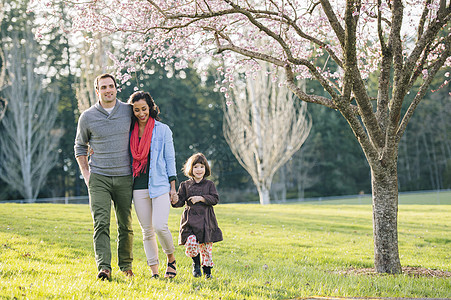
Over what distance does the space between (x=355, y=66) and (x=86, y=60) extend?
1395 centimetres

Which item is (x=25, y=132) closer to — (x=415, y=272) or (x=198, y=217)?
(x=198, y=217)

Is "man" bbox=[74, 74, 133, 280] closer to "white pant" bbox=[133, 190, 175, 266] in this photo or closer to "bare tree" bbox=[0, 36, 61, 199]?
"white pant" bbox=[133, 190, 175, 266]

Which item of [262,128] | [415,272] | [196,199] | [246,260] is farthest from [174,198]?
[262,128]

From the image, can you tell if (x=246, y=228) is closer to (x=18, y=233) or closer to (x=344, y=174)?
(x=18, y=233)

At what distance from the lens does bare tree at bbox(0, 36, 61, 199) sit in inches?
1109

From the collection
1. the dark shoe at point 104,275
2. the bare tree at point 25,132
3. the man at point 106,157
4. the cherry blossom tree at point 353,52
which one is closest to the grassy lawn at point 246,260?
the dark shoe at point 104,275

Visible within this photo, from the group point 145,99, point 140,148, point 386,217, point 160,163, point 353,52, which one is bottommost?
point 386,217

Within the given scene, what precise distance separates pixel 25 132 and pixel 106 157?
27.0 metres

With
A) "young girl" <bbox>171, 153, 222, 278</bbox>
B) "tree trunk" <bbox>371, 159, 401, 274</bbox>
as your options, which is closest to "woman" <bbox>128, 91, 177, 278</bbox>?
"young girl" <bbox>171, 153, 222, 278</bbox>

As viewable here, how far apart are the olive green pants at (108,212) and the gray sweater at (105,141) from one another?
3.4 inches

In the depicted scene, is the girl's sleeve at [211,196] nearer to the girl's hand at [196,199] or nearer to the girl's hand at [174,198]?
the girl's hand at [196,199]

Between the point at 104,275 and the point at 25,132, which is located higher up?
the point at 25,132

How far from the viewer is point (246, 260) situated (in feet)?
23.6

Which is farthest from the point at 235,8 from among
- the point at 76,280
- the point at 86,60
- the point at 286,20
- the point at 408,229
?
the point at 86,60
